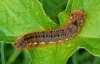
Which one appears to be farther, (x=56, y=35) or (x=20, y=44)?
(x=56, y=35)

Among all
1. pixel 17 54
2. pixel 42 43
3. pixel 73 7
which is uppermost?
pixel 73 7

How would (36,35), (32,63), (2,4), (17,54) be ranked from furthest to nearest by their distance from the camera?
(17,54) < (36,35) < (2,4) < (32,63)

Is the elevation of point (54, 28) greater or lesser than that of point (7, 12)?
lesser

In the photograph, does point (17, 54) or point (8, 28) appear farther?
point (17, 54)

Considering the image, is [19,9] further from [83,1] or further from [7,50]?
[7,50]

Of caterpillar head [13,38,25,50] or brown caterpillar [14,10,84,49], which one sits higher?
brown caterpillar [14,10,84,49]

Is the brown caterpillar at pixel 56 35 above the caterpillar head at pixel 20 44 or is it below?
above

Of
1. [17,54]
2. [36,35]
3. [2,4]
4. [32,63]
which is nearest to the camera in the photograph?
[32,63]

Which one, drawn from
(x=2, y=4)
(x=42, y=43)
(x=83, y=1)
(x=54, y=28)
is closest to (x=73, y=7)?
(x=83, y=1)
